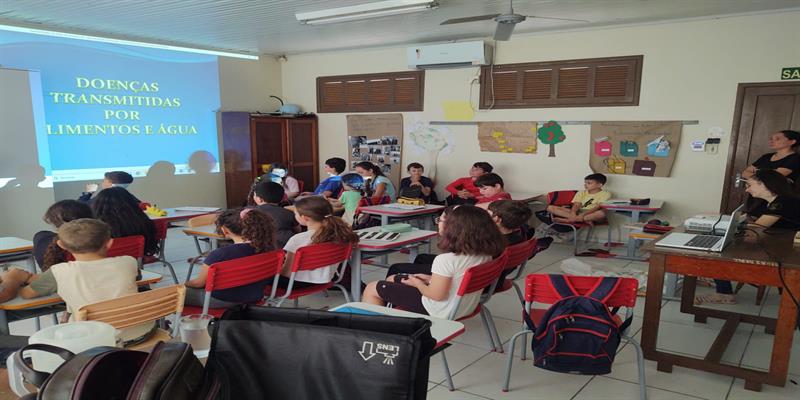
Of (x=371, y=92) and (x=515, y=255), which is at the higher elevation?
(x=371, y=92)

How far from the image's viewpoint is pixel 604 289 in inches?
97.9

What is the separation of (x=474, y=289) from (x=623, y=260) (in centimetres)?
365

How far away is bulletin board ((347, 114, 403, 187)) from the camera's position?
812 cm

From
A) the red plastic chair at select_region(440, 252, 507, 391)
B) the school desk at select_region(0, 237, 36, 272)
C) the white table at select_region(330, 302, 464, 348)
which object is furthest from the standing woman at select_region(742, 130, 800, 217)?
the school desk at select_region(0, 237, 36, 272)

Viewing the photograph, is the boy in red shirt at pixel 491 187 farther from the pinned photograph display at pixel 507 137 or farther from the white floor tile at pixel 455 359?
the white floor tile at pixel 455 359

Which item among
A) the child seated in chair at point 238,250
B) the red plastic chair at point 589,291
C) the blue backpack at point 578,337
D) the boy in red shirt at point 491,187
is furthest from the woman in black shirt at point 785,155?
the child seated in chair at point 238,250

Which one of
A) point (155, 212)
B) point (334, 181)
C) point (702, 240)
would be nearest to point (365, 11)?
point (334, 181)

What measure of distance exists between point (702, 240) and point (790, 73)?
12.4 ft

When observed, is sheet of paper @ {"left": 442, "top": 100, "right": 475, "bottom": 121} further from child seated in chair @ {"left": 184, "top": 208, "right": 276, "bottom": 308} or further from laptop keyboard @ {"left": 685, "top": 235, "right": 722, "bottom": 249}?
child seated in chair @ {"left": 184, "top": 208, "right": 276, "bottom": 308}

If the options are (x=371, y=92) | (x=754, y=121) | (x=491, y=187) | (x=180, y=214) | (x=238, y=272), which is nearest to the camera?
(x=238, y=272)

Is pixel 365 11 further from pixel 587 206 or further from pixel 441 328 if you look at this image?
pixel 441 328

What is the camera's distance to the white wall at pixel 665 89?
564 centimetres

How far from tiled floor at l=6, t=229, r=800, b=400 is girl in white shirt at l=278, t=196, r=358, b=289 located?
2.87 feet

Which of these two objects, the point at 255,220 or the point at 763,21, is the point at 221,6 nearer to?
the point at 255,220
